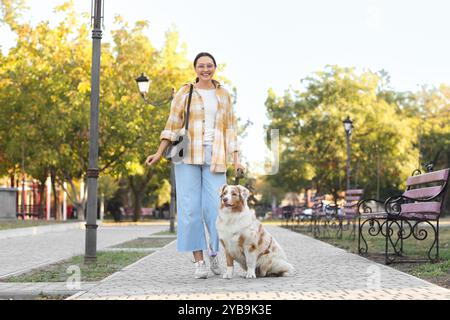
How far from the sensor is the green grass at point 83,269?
8.58m

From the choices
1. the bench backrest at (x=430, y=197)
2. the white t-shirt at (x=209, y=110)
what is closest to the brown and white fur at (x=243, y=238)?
the white t-shirt at (x=209, y=110)

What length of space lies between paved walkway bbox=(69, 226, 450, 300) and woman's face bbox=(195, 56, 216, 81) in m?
2.29

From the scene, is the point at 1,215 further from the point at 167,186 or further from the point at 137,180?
the point at 167,186

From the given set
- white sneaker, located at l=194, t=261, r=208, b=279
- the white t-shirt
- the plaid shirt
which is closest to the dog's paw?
white sneaker, located at l=194, t=261, r=208, b=279

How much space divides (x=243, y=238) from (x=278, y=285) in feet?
2.41

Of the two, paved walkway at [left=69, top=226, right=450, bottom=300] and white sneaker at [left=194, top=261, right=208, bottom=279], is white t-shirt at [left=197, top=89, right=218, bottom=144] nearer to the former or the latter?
white sneaker at [left=194, top=261, right=208, bottom=279]

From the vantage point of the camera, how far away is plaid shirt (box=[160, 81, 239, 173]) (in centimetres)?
819

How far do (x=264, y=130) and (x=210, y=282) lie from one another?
44184 millimetres

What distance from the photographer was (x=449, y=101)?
5778cm

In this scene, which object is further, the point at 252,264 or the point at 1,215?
the point at 1,215

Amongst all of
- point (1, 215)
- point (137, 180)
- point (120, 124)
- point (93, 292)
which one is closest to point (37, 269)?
point (93, 292)

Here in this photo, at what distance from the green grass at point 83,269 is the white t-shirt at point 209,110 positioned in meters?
2.07

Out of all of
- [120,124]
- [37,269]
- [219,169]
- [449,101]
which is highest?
[449,101]

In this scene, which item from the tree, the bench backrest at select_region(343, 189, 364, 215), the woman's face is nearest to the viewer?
the woman's face
